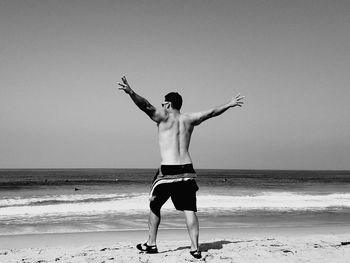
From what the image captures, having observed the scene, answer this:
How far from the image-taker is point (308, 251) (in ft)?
17.9

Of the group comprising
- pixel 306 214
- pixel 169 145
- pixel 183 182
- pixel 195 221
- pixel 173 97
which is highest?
pixel 173 97

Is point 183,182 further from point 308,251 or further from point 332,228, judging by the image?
point 332,228

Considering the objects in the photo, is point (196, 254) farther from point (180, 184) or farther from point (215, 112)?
point (215, 112)

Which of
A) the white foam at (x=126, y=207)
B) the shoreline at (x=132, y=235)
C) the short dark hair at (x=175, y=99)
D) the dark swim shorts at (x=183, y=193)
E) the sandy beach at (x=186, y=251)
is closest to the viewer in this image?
the dark swim shorts at (x=183, y=193)

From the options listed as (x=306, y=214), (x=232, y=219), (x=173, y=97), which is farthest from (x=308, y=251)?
(x=306, y=214)

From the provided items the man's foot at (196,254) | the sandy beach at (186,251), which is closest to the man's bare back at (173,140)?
the man's foot at (196,254)

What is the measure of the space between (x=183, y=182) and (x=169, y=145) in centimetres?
49

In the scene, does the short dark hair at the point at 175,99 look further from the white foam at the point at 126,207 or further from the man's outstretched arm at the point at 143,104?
the white foam at the point at 126,207

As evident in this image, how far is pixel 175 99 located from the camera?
480 cm

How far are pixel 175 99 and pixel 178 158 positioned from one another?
0.76m

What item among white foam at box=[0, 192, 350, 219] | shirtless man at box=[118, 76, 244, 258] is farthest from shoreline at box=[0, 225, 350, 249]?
white foam at box=[0, 192, 350, 219]

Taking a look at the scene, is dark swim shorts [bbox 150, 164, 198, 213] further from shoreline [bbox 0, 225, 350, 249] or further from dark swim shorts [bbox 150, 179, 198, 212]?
shoreline [bbox 0, 225, 350, 249]

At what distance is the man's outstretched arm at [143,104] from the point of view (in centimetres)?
400

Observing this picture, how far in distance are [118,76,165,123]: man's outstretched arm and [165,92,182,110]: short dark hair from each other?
251 millimetres
